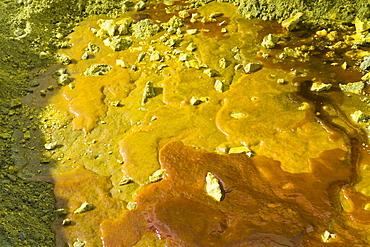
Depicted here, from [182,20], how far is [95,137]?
2.41 m

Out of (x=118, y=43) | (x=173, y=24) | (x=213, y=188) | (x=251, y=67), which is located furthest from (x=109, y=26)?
(x=213, y=188)

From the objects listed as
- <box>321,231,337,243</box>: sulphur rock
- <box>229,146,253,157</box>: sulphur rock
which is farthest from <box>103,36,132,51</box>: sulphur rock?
<box>321,231,337,243</box>: sulphur rock

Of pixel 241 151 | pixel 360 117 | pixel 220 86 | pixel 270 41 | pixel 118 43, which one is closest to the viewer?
pixel 241 151

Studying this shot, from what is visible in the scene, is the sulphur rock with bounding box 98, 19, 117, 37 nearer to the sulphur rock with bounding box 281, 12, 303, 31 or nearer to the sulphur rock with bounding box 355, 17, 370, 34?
the sulphur rock with bounding box 281, 12, 303, 31

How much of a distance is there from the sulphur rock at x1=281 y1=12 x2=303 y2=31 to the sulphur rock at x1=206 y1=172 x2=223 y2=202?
272 cm

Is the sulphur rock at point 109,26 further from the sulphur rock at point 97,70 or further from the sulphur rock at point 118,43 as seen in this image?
the sulphur rock at point 97,70

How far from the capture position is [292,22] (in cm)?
499

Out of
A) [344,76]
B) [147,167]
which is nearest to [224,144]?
[147,167]

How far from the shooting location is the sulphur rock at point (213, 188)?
3.20 meters

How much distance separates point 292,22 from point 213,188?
2877 millimetres

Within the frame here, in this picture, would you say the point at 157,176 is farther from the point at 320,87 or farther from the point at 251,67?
the point at 320,87

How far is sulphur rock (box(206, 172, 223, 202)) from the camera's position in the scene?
10.5 feet

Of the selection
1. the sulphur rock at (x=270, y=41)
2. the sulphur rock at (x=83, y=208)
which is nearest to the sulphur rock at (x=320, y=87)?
the sulphur rock at (x=270, y=41)

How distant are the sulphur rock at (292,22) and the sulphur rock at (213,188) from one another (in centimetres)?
272
